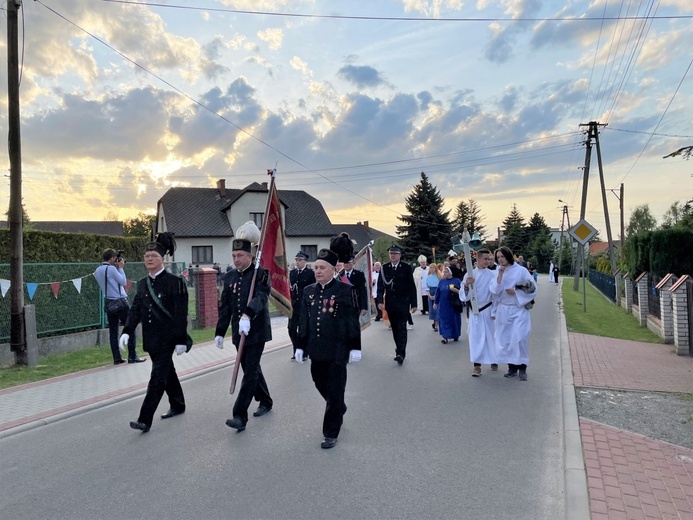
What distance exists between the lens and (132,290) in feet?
46.8

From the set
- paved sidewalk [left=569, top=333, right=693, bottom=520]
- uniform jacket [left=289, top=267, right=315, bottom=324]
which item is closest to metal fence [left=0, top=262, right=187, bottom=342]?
uniform jacket [left=289, top=267, right=315, bottom=324]

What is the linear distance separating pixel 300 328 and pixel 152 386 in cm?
167

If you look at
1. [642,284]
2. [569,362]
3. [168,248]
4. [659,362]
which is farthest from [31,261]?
[642,284]

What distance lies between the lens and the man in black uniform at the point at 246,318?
18.7ft

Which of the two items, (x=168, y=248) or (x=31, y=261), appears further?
(x=31, y=261)

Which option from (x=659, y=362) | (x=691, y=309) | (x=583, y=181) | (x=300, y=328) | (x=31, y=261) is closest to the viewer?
(x=300, y=328)

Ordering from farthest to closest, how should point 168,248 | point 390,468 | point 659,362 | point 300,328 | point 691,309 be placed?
point 691,309 < point 659,362 < point 168,248 < point 300,328 < point 390,468

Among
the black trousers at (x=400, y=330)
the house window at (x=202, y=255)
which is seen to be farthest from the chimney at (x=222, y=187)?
the black trousers at (x=400, y=330)

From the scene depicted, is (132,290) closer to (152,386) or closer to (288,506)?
(152,386)

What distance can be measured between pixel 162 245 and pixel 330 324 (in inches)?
85.0

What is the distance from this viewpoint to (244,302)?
6.01m

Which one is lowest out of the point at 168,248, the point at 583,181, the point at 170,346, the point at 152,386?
the point at 152,386

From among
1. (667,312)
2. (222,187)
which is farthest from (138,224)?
(667,312)

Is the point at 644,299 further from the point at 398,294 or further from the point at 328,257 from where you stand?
the point at 328,257
